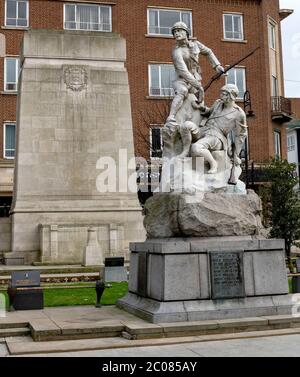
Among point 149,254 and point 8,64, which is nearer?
point 149,254

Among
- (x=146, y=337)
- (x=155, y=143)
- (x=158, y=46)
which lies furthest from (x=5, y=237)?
(x=158, y=46)

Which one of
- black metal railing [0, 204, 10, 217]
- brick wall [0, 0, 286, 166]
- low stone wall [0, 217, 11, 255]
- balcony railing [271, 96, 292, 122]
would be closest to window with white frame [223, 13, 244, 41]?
brick wall [0, 0, 286, 166]

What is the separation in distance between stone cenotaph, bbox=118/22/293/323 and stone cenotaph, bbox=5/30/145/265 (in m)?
12.7

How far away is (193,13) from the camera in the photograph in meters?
41.1

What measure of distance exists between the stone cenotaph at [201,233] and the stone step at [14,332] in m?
2.07

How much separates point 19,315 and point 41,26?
30.3 meters

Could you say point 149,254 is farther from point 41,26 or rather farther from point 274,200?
point 41,26

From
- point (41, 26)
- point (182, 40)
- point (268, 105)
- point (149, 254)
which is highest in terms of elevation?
point (41, 26)

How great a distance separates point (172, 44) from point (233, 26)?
204 inches

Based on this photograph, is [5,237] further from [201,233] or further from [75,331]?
[75,331]

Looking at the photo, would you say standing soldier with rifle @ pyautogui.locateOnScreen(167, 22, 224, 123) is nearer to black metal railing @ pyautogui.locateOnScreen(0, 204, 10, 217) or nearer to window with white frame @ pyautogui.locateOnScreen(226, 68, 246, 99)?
black metal railing @ pyautogui.locateOnScreen(0, 204, 10, 217)

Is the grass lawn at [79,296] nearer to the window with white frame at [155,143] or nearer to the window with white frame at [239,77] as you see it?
the window with white frame at [155,143]

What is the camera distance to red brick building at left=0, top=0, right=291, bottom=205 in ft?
123
